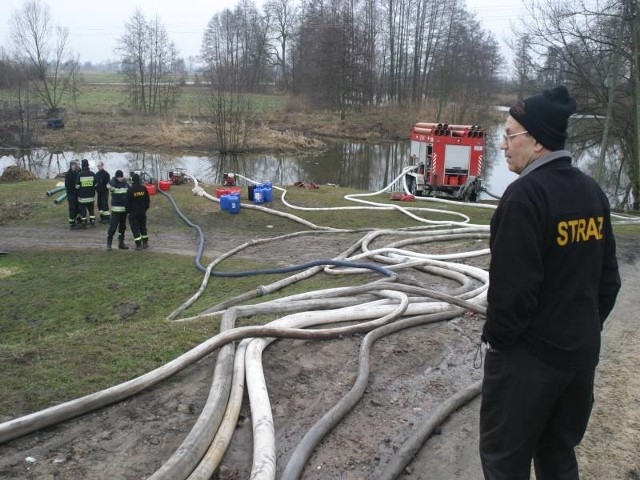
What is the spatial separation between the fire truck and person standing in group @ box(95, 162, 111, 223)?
917cm

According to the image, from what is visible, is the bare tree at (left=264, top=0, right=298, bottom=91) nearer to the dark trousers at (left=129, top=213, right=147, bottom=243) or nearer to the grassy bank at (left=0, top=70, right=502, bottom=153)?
the grassy bank at (left=0, top=70, right=502, bottom=153)

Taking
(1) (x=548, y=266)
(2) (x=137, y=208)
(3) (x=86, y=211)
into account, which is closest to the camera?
(1) (x=548, y=266)

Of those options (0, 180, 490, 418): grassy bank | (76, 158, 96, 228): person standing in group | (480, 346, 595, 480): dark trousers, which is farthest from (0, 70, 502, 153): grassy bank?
(480, 346, 595, 480): dark trousers

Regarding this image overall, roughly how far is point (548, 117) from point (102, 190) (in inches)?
465

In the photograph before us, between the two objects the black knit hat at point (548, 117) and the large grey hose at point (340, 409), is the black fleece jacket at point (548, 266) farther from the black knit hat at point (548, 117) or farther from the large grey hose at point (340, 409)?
the large grey hose at point (340, 409)

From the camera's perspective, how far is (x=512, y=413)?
7.43 ft

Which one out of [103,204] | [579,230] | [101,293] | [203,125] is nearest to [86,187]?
[103,204]

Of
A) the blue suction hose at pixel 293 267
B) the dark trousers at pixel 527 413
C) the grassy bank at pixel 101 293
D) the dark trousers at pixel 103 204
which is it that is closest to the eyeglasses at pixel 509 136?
the dark trousers at pixel 527 413

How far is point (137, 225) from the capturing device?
35.2 feet

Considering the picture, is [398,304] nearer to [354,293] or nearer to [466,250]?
[354,293]

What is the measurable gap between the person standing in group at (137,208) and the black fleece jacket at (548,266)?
366 inches

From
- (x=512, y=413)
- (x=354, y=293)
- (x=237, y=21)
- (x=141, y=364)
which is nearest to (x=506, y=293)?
(x=512, y=413)

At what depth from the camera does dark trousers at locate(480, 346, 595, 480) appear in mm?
2221

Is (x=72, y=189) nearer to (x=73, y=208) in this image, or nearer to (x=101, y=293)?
(x=73, y=208)
